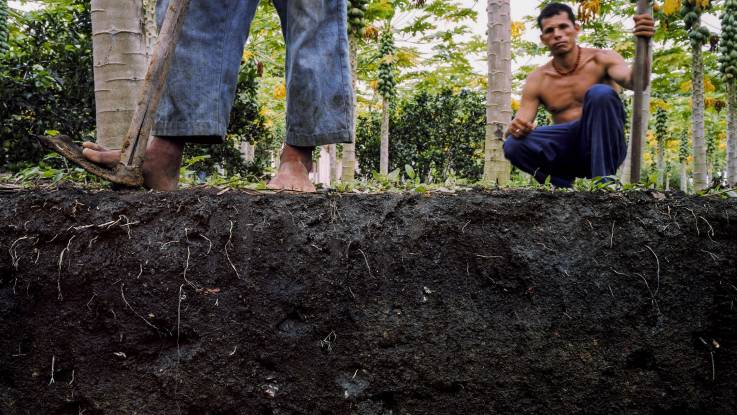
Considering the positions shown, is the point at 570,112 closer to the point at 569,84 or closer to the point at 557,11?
the point at 569,84

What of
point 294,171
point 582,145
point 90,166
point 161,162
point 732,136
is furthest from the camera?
point 732,136

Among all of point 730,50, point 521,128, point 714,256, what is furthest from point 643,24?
point 730,50

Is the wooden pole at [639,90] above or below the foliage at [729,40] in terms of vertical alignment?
below

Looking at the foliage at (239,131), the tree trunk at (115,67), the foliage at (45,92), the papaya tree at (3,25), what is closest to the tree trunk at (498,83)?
the foliage at (239,131)

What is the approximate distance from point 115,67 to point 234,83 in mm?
1388

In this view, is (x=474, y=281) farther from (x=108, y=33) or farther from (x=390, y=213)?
(x=108, y=33)

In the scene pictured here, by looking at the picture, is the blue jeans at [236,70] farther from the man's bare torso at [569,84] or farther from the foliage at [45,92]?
the foliage at [45,92]

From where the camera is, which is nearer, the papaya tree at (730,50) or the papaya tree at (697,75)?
the papaya tree at (697,75)

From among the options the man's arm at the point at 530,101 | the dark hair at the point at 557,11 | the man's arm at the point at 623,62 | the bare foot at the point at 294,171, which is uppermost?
the dark hair at the point at 557,11

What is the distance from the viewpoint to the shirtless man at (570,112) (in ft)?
9.04

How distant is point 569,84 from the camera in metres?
3.24

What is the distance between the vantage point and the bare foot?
1.84 m

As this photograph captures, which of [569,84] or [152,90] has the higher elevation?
[569,84]

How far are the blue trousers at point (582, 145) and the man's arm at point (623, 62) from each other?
15 centimetres
